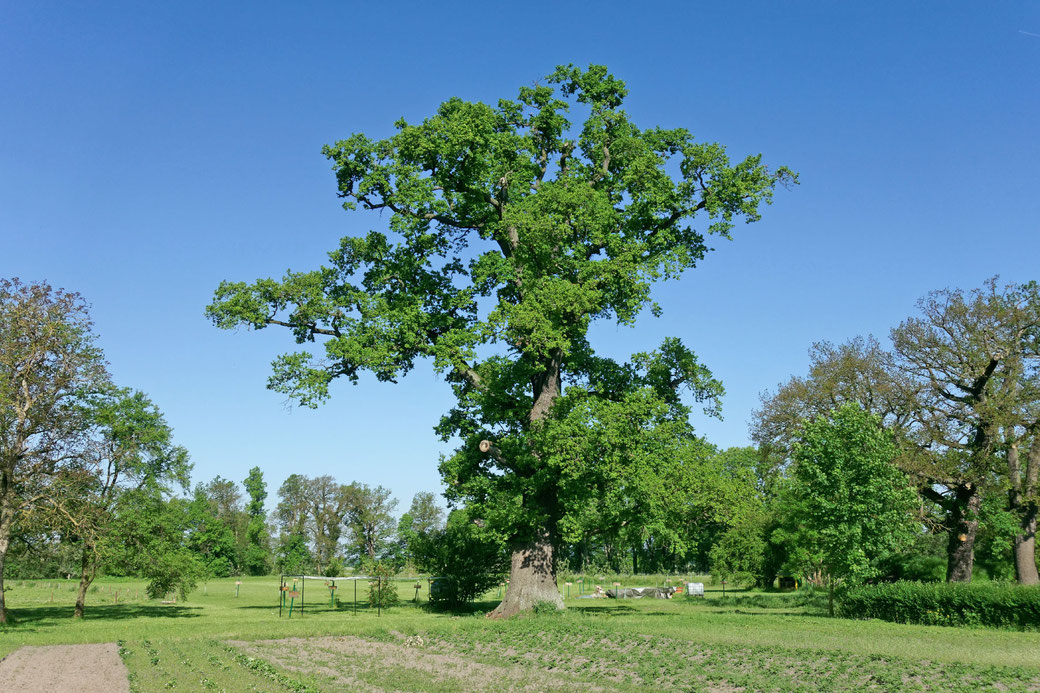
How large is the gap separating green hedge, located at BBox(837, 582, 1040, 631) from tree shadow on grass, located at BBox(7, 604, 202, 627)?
3064 cm

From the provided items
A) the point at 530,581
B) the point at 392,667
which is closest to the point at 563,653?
the point at 392,667

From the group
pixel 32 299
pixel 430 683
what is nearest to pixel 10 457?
pixel 32 299

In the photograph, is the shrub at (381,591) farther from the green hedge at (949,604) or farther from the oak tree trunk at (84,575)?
the green hedge at (949,604)

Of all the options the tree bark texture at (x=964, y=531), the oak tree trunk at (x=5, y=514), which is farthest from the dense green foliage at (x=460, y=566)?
the tree bark texture at (x=964, y=531)

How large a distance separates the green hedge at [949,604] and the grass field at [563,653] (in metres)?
1.11

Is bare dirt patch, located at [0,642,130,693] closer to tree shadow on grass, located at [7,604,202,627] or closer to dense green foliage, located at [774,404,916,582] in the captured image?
tree shadow on grass, located at [7,604,202,627]

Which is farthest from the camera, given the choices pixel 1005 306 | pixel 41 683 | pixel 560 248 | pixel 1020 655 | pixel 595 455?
pixel 1005 306

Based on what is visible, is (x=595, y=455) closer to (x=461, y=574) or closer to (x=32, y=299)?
(x=461, y=574)

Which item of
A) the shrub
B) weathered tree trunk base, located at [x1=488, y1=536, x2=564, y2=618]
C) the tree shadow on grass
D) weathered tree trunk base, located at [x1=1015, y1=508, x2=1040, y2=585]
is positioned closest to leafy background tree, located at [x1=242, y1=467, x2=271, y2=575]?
the tree shadow on grass

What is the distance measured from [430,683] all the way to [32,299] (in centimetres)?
2493

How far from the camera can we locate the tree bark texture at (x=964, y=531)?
38281 millimetres

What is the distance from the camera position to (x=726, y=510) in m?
31.9

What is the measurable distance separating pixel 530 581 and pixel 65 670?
17.4 meters

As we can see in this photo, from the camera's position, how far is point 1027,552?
38500mm
